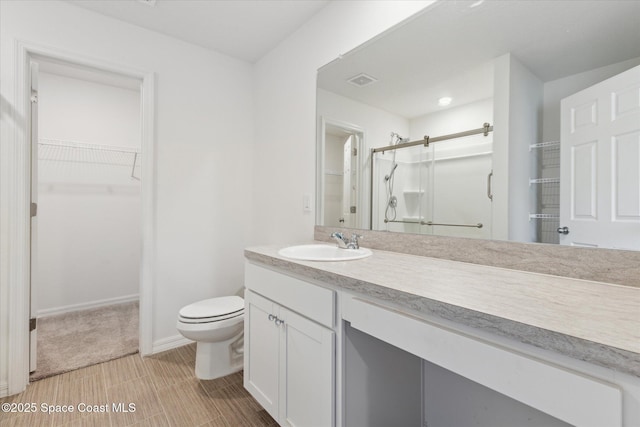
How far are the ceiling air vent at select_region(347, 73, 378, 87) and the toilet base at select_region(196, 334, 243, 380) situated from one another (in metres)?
1.80

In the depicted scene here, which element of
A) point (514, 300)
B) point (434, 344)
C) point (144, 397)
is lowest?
point (144, 397)

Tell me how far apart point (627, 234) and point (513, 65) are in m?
0.73

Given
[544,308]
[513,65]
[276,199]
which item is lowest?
[544,308]

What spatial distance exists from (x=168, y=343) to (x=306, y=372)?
1556 millimetres

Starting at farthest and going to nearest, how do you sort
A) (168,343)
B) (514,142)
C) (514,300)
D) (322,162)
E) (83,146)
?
(83,146), (168,343), (322,162), (514,142), (514,300)

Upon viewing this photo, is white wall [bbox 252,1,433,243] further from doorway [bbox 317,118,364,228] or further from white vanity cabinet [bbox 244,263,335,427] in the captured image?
white vanity cabinet [bbox 244,263,335,427]

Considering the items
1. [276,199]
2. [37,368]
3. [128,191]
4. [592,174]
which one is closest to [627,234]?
[592,174]

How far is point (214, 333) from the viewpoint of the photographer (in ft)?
5.76

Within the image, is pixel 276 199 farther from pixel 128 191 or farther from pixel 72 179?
pixel 72 179

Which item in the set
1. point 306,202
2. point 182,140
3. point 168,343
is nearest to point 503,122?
point 306,202

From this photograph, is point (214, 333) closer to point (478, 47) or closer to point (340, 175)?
point (340, 175)

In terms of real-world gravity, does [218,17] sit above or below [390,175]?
above

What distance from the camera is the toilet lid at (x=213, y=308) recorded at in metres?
1.79

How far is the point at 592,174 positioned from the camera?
3.14 ft
